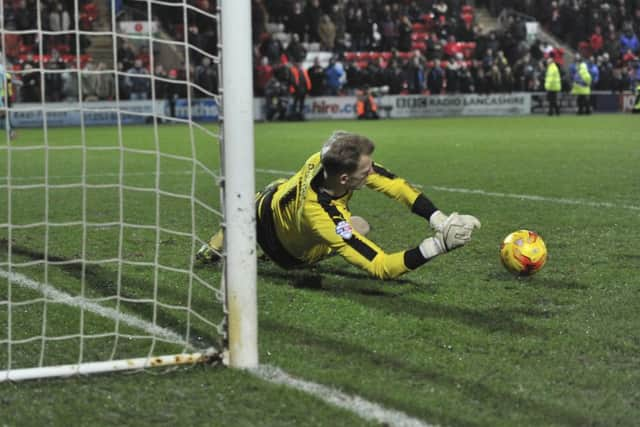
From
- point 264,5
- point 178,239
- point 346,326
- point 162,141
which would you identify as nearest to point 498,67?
point 264,5

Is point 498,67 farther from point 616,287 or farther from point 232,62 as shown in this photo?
point 232,62

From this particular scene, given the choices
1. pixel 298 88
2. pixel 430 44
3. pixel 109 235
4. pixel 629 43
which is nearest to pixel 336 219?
pixel 109 235

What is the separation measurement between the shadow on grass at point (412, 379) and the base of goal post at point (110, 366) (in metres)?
0.47

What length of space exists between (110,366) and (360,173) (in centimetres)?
183

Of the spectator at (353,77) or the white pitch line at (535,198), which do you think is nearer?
the white pitch line at (535,198)

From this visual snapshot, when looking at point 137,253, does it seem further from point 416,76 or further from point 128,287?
point 416,76

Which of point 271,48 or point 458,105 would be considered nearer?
point 271,48

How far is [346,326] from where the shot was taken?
400cm

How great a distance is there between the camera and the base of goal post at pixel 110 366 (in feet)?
10.5

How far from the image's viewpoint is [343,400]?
2992 mm

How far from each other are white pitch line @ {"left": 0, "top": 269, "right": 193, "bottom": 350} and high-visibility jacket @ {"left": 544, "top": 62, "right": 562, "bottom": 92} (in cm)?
2281

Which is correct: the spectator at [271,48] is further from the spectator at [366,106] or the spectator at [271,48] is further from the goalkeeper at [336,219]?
the goalkeeper at [336,219]

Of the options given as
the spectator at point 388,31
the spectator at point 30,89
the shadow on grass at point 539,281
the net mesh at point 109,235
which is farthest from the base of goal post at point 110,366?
Result: the spectator at point 388,31

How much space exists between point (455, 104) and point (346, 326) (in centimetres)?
2456
